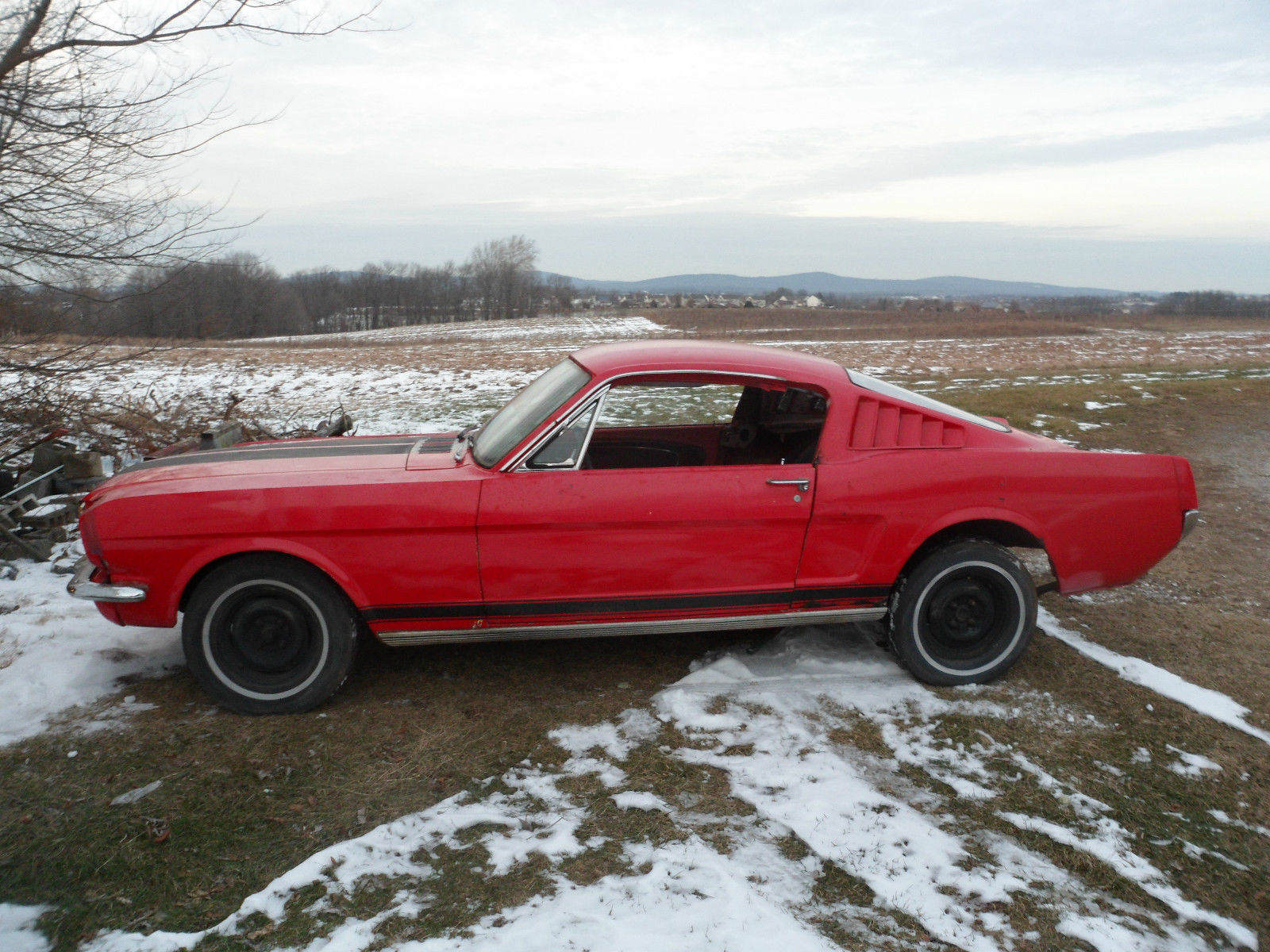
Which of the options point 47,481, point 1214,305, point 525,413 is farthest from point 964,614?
point 1214,305

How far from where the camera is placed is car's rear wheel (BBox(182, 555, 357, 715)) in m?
3.47

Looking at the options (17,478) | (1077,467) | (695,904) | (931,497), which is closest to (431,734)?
(695,904)

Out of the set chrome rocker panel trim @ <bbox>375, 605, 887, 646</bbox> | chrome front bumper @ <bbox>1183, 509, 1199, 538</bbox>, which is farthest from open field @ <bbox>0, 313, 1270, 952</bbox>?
chrome front bumper @ <bbox>1183, 509, 1199, 538</bbox>

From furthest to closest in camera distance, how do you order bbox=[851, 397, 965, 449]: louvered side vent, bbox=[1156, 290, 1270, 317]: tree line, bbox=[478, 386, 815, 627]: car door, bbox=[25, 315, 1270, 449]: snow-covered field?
1. bbox=[1156, 290, 1270, 317]: tree line
2. bbox=[25, 315, 1270, 449]: snow-covered field
3. bbox=[851, 397, 965, 449]: louvered side vent
4. bbox=[478, 386, 815, 627]: car door

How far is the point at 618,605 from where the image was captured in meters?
3.66

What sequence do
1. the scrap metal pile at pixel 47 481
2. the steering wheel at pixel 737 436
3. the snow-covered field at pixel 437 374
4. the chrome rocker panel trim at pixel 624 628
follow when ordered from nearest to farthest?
the chrome rocker panel trim at pixel 624 628 → the steering wheel at pixel 737 436 → the scrap metal pile at pixel 47 481 → the snow-covered field at pixel 437 374

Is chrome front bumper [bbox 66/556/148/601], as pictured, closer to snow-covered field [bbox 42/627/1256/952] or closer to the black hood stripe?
the black hood stripe

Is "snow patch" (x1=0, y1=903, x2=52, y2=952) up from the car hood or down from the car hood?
down

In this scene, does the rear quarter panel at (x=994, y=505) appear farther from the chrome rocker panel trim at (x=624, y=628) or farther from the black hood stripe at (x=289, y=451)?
the black hood stripe at (x=289, y=451)

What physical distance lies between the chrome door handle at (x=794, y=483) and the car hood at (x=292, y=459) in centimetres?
148

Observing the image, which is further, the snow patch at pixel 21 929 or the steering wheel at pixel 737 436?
the steering wheel at pixel 737 436

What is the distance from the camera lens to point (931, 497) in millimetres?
3719

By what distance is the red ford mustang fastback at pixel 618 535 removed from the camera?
11.3ft

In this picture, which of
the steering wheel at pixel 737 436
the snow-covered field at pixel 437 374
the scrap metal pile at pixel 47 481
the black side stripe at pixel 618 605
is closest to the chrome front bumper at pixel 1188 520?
the black side stripe at pixel 618 605
